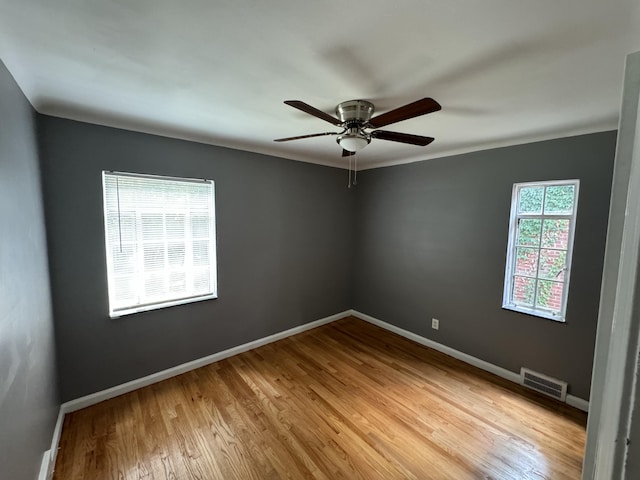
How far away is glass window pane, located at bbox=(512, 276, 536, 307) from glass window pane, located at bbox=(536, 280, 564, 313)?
0.05m

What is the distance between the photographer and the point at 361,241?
4.11 metres

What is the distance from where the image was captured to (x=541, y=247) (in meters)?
2.50

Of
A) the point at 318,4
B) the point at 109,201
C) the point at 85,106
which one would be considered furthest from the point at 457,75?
the point at 109,201

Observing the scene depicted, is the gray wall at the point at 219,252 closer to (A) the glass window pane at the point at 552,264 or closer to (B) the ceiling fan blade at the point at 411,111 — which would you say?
(B) the ceiling fan blade at the point at 411,111

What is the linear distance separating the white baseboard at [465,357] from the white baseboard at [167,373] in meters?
1.07

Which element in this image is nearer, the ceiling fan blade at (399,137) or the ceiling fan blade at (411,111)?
the ceiling fan blade at (411,111)

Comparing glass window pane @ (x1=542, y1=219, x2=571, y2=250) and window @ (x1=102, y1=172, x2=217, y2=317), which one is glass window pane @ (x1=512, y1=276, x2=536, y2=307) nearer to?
glass window pane @ (x1=542, y1=219, x2=571, y2=250)

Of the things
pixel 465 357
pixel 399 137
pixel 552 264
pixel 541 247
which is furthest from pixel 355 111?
pixel 465 357

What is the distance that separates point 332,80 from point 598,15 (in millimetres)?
1076

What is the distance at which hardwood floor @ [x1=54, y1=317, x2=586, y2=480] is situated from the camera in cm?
171

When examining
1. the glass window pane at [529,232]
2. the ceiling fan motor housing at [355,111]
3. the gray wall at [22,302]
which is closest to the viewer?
the gray wall at [22,302]

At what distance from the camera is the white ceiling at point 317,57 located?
3.26ft

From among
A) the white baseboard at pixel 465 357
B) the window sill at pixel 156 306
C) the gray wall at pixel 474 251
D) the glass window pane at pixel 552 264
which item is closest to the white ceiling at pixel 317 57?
the gray wall at pixel 474 251

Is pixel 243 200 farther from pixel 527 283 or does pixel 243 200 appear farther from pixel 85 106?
pixel 527 283
